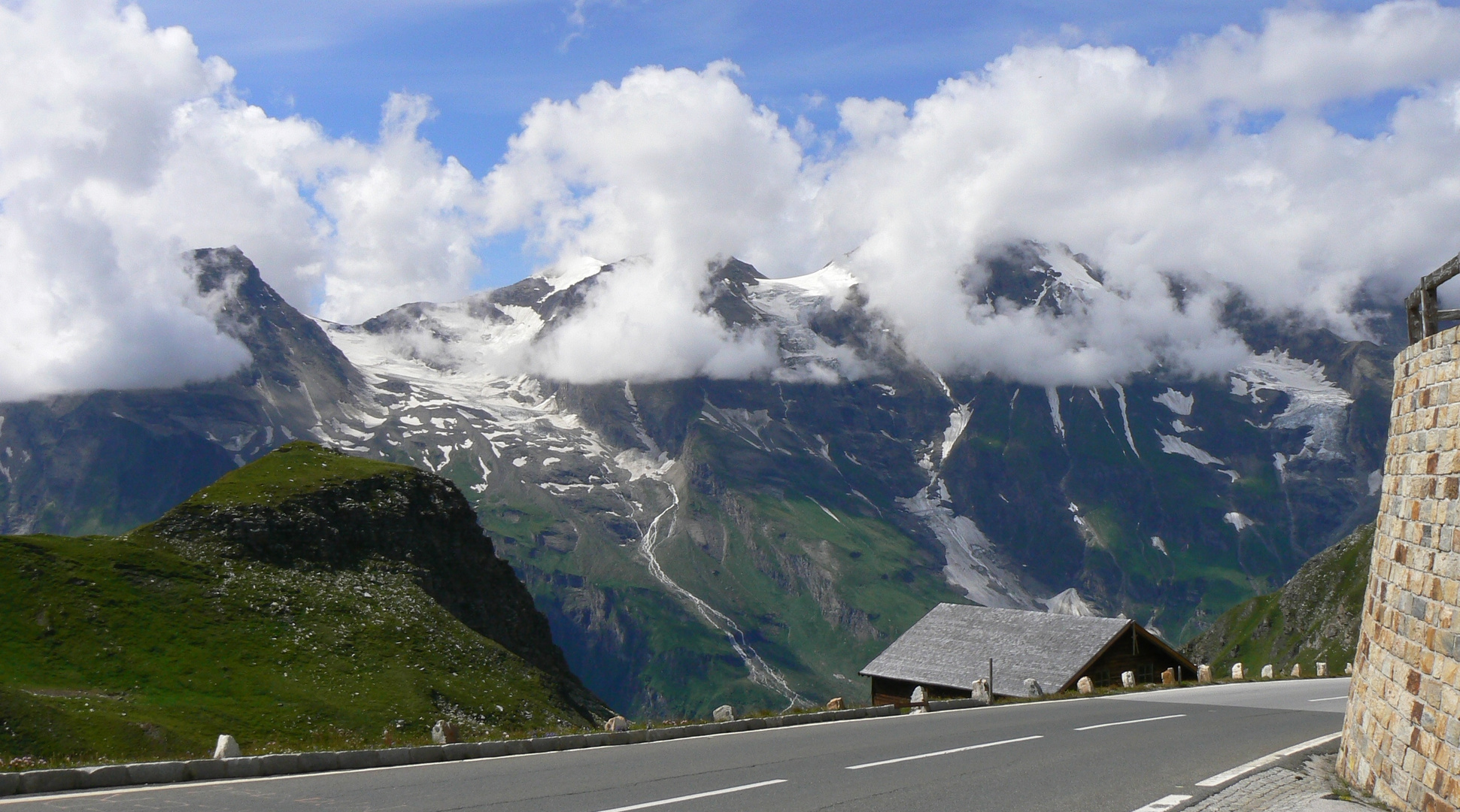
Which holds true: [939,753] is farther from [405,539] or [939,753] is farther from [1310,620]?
[1310,620]

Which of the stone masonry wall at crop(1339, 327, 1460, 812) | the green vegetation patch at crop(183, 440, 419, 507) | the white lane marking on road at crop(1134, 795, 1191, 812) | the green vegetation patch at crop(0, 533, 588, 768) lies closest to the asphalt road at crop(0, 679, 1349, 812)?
the white lane marking on road at crop(1134, 795, 1191, 812)

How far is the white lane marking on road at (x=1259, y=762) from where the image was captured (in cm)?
1593

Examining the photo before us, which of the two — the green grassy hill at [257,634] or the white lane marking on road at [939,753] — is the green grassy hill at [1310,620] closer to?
the green grassy hill at [257,634]

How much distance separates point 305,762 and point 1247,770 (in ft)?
50.7

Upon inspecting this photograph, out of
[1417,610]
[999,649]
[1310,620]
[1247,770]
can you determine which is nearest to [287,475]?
[999,649]

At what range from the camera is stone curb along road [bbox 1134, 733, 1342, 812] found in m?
14.0

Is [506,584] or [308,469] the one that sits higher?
[308,469]

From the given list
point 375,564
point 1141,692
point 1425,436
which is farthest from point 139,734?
point 1425,436

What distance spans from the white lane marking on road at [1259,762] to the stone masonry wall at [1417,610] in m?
1.65

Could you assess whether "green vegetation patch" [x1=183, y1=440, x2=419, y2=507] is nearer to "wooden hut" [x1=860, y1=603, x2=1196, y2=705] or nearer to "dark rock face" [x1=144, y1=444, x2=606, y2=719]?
"dark rock face" [x1=144, y1=444, x2=606, y2=719]

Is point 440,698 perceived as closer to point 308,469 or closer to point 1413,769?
point 308,469

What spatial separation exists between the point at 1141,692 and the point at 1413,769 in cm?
2628

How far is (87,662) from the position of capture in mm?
62812

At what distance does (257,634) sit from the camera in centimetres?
7162
